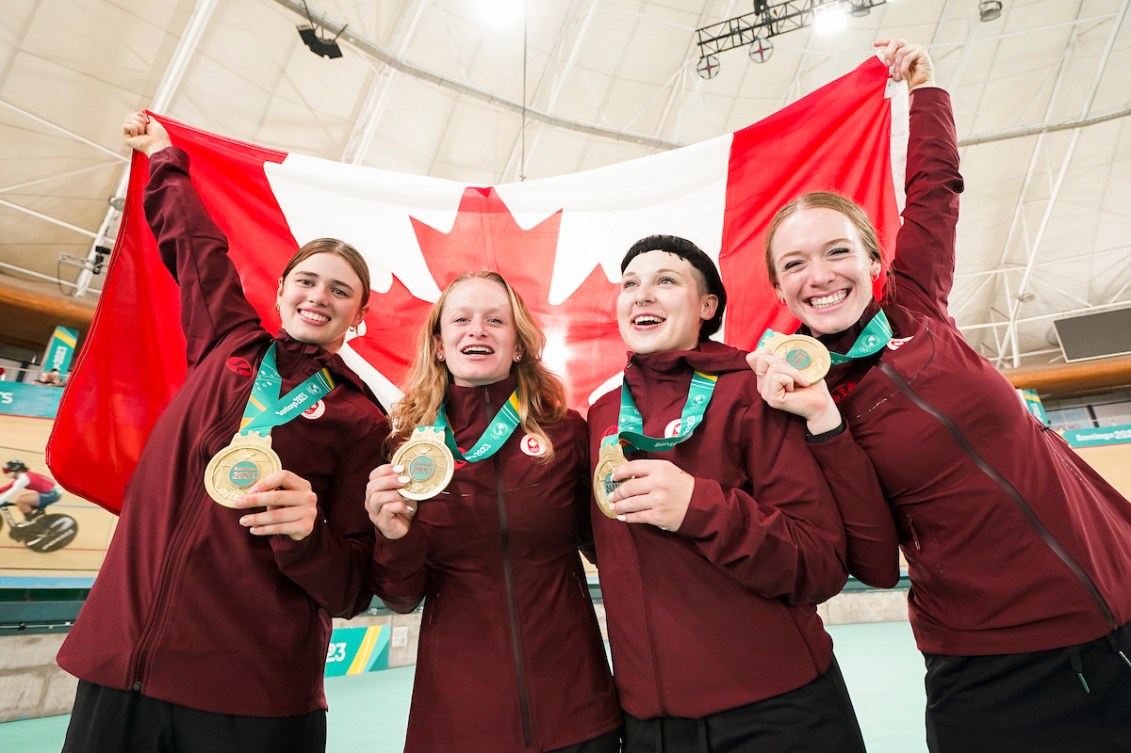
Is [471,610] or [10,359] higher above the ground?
[471,610]

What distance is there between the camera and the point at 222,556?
151 centimetres

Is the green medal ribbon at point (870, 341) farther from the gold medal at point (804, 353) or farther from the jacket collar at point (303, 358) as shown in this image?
the jacket collar at point (303, 358)

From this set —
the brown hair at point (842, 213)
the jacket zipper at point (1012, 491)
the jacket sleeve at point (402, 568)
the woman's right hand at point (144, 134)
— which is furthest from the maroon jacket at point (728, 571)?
A: the woman's right hand at point (144, 134)

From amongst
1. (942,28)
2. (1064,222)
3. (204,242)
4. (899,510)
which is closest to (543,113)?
(942,28)

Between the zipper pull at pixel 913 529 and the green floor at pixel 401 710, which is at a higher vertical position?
the zipper pull at pixel 913 529

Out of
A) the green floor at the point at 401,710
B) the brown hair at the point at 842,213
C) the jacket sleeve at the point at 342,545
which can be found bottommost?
the green floor at the point at 401,710

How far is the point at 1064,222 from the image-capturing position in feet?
47.8

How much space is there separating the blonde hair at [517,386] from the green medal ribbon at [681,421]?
0.24 m

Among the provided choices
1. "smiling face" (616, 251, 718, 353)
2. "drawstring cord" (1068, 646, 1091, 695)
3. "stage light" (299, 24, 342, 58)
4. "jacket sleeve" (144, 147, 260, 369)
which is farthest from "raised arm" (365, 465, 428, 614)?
"stage light" (299, 24, 342, 58)

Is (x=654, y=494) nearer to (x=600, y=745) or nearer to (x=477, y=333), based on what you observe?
(x=600, y=745)

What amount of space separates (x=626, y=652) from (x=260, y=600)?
91cm

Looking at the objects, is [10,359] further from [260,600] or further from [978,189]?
[978,189]

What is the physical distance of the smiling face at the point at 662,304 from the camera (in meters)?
1.70

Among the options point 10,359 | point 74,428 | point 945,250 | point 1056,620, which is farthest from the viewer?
point 10,359
